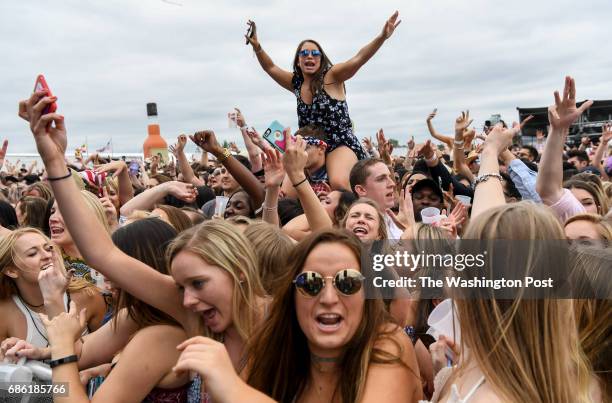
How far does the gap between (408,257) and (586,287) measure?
2.47ft

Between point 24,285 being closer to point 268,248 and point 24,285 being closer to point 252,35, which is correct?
point 268,248

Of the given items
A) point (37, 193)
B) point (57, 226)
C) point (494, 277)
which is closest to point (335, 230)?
point (494, 277)

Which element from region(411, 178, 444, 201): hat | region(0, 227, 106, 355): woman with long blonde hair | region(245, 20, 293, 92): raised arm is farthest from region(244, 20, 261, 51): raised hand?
region(0, 227, 106, 355): woman with long blonde hair

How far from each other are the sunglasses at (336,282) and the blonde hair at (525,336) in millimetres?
377

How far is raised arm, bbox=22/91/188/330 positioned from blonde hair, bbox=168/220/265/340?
5.3 inches

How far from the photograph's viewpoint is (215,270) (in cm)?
232

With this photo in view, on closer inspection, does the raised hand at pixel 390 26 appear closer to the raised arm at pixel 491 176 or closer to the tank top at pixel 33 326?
the raised arm at pixel 491 176

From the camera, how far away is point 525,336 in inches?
64.7

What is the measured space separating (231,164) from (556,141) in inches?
95.1

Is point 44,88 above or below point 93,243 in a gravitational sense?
above

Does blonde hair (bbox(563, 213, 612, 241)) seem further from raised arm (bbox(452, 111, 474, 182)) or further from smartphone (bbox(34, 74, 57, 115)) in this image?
raised arm (bbox(452, 111, 474, 182))

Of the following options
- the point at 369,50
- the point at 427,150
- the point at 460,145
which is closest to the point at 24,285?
the point at 369,50

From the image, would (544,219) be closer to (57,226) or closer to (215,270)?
(215,270)

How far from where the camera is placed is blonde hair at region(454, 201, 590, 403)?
1604 mm
